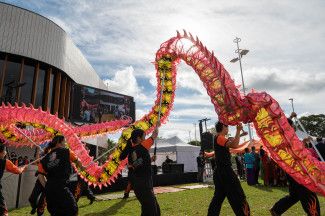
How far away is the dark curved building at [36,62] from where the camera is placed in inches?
759

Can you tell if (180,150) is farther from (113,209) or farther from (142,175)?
(142,175)

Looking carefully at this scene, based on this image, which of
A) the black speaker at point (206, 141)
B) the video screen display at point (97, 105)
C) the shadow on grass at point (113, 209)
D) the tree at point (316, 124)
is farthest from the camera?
the tree at point (316, 124)

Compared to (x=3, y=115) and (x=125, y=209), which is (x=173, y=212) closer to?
(x=125, y=209)

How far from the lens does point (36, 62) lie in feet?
Result: 68.8

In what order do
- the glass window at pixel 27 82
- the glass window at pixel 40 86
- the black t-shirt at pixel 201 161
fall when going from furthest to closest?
the glass window at pixel 40 86
the glass window at pixel 27 82
the black t-shirt at pixel 201 161

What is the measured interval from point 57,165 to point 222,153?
99.9 inches

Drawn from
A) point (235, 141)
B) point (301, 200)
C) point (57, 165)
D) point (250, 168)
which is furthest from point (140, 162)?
point (250, 168)

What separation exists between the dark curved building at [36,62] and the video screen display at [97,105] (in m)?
0.17

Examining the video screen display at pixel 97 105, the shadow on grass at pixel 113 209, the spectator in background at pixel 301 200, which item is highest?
the video screen display at pixel 97 105

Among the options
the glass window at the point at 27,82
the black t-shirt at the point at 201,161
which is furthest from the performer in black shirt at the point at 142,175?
the glass window at the point at 27,82

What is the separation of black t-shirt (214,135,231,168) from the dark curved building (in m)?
15.3

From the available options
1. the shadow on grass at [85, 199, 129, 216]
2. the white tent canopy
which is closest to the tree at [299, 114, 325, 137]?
the white tent canopy

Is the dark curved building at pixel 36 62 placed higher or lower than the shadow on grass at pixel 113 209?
higher

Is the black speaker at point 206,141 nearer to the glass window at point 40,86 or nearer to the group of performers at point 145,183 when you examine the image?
the glass window at point 40,86
